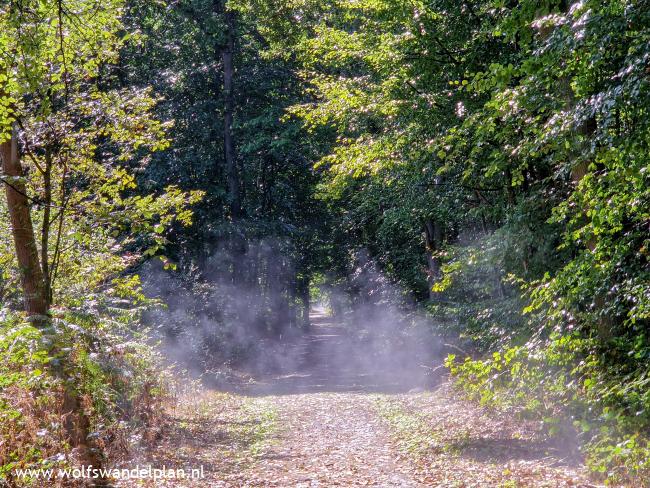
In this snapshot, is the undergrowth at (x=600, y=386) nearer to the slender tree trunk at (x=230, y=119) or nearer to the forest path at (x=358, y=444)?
the forest path at (x=358, y=444)

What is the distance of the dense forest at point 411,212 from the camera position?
19.7 feet

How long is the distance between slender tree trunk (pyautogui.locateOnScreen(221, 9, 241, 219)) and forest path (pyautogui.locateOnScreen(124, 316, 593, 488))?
12.3 meters

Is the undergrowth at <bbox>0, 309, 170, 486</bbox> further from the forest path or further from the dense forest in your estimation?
the forest path

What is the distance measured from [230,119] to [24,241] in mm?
22508

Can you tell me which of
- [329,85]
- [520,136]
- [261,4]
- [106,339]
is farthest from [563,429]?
[261,4]

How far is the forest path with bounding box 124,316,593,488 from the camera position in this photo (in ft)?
27.2

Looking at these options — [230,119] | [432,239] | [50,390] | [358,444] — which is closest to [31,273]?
[50,390]

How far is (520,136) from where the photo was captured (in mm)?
10203

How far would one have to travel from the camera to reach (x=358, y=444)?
35.4 feet

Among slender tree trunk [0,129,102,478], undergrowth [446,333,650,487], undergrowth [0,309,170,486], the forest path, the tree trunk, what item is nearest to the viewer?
undergrowth [0,309,170,486]

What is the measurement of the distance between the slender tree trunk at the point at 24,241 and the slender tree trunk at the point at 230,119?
2124 centimetres

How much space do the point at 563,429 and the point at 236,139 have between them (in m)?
24.8

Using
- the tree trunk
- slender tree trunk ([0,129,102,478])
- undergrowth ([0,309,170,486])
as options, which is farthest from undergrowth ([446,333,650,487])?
the tree trunk

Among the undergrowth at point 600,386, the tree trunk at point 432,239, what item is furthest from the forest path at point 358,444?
the tree trunk at point 432,239
